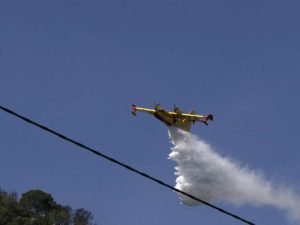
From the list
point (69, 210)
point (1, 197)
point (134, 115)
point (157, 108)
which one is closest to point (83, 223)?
point (69, 210)

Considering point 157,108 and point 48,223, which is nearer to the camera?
point 157,108

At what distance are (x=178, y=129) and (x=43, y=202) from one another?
Answer: 1381 inches

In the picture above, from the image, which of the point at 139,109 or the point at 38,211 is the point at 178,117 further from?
the point at 38,211

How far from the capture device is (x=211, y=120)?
86.1m

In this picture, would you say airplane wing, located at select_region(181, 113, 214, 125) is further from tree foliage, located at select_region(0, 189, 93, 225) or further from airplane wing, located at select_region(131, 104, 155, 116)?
tree foliage, located at select_region(0, 189, 93, 225)

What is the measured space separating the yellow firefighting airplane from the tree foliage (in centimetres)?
2890

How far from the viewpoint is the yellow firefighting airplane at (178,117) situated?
3351 inches

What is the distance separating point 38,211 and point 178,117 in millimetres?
35773

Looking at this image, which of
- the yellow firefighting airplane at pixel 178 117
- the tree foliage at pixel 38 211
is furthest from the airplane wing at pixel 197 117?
the tree foliage at pixel 38 211

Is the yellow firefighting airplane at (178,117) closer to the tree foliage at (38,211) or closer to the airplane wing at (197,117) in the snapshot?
the airplane wing at (197,117)

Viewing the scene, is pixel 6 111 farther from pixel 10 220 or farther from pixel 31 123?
pixel 10 220

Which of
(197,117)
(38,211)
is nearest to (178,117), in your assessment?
(197,117)

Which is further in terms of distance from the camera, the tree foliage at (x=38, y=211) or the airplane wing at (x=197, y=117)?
the tree foliage at (x=38, y=211)

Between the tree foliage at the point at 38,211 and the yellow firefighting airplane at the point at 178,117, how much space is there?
1138 inches
